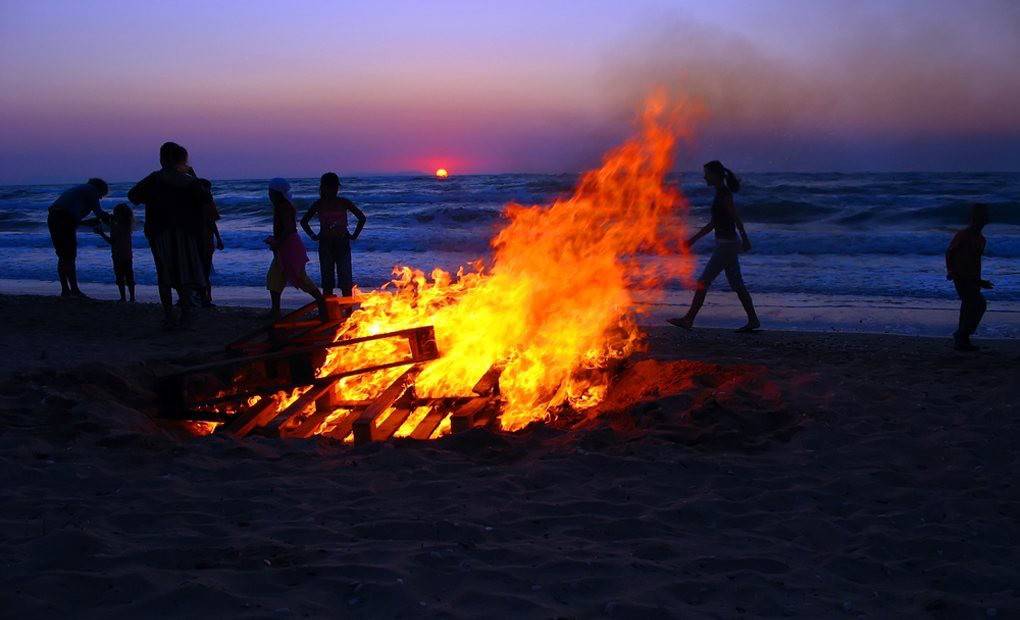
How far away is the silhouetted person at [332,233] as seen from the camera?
406 inches

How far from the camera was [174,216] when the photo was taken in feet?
29.1

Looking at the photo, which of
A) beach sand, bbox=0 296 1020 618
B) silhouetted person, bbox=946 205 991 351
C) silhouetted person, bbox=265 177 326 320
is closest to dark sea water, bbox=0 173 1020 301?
silhouetted person, bbox=946 205 991 351

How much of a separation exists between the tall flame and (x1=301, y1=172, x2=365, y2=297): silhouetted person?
2.25m

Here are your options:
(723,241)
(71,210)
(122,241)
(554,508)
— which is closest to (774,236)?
(723,241)

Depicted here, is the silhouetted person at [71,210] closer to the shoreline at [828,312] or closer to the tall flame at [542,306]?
the shoreline at [828,312]

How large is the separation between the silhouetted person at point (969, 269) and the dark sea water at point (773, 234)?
5.51m

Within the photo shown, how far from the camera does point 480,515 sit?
4.33 metres

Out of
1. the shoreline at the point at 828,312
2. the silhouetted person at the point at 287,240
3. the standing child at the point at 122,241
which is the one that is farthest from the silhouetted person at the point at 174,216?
the standing child at the point at 122,241

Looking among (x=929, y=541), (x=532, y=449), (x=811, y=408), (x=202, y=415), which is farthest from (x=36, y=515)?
(x=811, y=408)

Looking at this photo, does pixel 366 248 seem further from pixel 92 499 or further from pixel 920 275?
pixel 92 499

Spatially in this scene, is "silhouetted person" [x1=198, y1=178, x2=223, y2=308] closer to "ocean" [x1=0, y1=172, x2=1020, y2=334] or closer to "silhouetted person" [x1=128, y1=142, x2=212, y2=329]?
"silhouetted person" [x1=128, y1=142, x2=212, y2=329]

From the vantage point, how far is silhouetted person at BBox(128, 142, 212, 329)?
28.7ft

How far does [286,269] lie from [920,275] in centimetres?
1263

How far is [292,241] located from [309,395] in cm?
390
